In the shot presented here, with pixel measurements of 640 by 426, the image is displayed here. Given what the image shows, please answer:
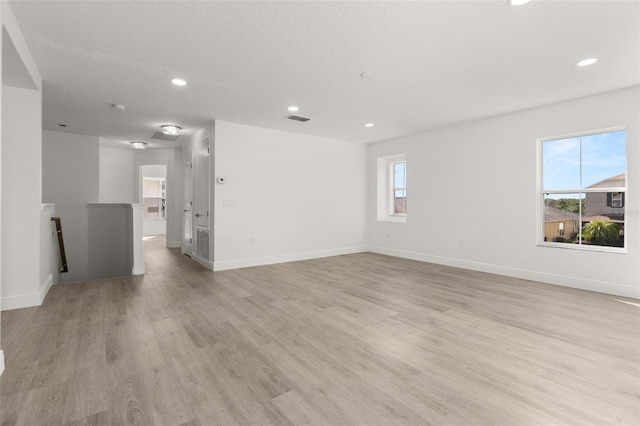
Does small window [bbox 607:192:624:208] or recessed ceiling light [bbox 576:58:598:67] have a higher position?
recessed ceiling light [bbox 576:58:598:67]

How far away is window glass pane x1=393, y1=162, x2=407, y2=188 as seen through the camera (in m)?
6.81

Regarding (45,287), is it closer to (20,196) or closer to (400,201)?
(20,196)

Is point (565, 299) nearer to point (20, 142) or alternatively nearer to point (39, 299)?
point (39, 299)

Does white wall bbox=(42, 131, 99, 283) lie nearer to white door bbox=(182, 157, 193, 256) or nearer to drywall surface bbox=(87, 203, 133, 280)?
drywall surface bbox=(87, 203, 133, 280)

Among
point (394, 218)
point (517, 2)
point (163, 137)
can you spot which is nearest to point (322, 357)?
point (517, 2)

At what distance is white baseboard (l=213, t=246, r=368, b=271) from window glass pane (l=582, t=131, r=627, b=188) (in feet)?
14.0

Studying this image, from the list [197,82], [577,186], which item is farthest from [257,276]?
[577,186]

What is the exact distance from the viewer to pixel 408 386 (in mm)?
1835

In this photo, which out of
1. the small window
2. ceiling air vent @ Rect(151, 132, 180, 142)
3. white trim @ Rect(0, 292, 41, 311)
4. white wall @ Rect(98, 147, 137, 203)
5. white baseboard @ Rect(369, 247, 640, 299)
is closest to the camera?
white trim @ Rect(0, 292, 41, 311)

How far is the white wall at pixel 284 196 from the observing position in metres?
5.20

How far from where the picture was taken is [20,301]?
3.18 metres

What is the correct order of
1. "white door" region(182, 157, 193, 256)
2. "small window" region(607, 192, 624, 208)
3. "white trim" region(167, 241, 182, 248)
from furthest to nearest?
"white trim" region(167, 241, 182, 248) < "white door" region(182, 157, 193, 256) < "small window" region(607, 192, 624, 208)

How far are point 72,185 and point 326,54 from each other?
19.9 feet

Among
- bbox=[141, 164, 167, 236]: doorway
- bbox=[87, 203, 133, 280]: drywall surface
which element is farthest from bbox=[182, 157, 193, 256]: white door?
bbox=[141, 164, 167, 236]: doorway
